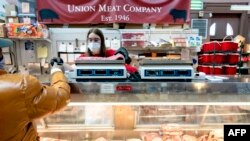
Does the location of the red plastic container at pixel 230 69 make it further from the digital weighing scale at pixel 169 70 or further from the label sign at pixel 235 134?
the digital weighing scale at pixel 169 70

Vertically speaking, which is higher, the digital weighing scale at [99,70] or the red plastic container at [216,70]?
the digital weighing scale at [99,70]

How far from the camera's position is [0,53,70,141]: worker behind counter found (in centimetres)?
91

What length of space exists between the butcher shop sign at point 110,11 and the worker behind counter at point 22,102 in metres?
3.59

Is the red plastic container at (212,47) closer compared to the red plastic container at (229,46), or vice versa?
the red plastic container at (229,46)

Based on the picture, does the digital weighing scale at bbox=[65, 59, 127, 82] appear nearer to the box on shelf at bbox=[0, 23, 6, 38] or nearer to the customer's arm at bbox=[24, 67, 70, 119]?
the customer's arm at bbox=[24, 67, 70, 119]

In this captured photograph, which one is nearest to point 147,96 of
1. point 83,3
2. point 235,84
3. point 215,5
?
point 235,84

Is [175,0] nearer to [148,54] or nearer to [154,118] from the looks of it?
[148,54]

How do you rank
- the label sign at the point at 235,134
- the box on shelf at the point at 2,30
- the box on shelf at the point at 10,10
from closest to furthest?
the label sign at the point at 235,134 → the box on shelf at the point at 2,30 → the box on shelf at the point at 10,10

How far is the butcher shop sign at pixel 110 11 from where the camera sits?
14.4 feet

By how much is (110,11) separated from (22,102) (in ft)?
12.3

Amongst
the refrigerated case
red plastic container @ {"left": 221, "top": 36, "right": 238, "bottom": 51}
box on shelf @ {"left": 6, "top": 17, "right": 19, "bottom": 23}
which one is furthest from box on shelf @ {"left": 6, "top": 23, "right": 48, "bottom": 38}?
red plastic container @ {"left": 221, "top": 36, "right": 238, "bottom": 51}

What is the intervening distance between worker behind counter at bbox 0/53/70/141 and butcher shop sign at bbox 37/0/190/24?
359 cm

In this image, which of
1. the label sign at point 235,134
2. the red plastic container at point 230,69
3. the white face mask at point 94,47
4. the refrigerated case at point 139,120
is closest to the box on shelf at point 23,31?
the white face mask at point 94,47

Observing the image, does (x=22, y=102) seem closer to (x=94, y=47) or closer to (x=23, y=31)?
(x=94, y=47)
